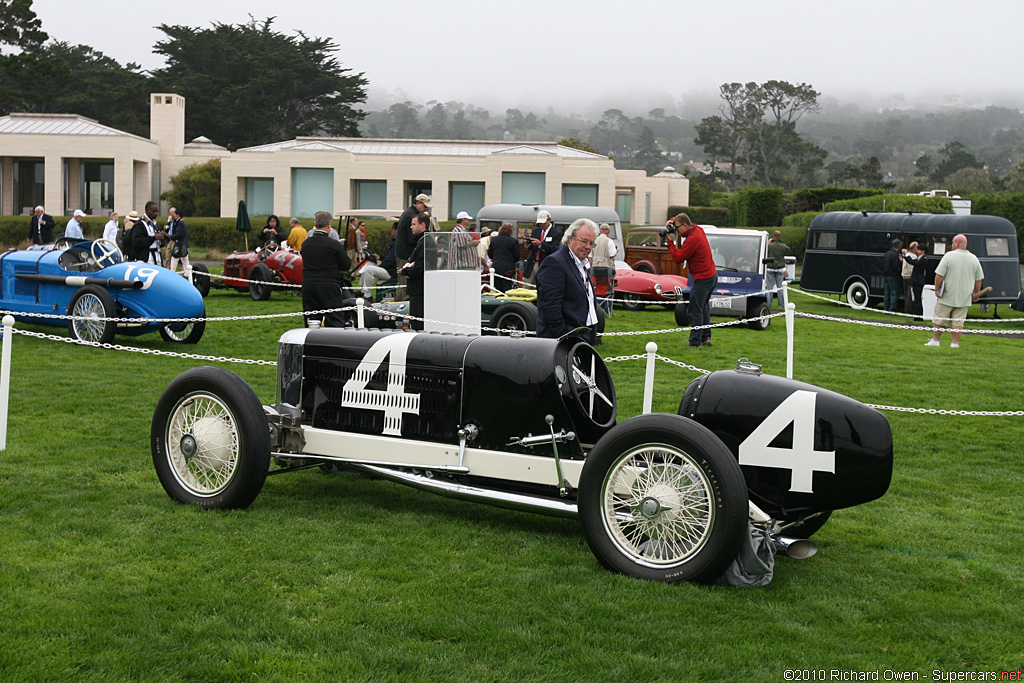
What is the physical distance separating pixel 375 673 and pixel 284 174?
49.4m

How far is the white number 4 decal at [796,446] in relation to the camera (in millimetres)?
4570

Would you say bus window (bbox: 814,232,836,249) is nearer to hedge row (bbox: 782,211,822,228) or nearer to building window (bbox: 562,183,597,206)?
hedge row (bbox: 782,211,822,228)

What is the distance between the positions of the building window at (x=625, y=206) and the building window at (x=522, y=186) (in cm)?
499

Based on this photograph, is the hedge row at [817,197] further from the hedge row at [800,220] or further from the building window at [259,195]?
the building window at [259,195]

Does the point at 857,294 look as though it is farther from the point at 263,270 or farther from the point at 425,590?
the point at 425,590

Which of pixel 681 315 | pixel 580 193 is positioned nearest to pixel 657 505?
pixel 681 315

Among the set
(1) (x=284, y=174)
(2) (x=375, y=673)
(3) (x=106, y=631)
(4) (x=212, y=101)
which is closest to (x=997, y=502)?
(2) (x=375, y=673)

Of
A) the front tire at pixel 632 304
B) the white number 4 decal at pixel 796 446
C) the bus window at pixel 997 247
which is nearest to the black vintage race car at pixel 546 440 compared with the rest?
the white number 4 decal at pixel 796 446

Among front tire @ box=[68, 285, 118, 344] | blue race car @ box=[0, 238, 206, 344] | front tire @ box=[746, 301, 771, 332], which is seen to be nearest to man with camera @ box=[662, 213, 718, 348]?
front tire @ box=[746, 301, 771, 332]

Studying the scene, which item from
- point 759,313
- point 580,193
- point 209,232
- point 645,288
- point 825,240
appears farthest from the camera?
point 580,193

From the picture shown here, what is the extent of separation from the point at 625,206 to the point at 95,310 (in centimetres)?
4365

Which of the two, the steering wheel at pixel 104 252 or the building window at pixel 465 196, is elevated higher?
the building window at pixel 465 196

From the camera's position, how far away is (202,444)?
216 inches

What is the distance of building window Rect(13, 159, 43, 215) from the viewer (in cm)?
5338
